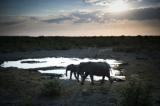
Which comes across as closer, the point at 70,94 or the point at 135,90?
the point at 135,90

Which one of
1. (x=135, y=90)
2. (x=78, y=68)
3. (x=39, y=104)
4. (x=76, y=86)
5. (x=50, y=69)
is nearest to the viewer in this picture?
(x=135, y=90)

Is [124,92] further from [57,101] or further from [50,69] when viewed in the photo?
[50,69]

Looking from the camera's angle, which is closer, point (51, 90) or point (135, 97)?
point (135, 97)

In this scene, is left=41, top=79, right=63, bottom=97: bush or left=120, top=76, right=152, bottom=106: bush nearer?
left=120, top=76, right=152, bottom=106: bush

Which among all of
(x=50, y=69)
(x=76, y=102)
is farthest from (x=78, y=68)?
(x=50, y=69)

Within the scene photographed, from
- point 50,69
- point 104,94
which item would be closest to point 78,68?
point 104,94

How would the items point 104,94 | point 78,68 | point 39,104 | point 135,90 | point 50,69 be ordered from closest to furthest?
point 135,90, point 39,104, point 104,94, point 78,68, point 50,69

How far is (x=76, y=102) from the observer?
12.6m

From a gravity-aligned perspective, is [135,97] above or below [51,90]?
below

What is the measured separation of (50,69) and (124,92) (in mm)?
14168

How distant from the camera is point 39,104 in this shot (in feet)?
40.8

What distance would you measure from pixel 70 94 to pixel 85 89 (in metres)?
1.05

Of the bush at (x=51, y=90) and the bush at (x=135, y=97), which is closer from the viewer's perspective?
the bush at (x=135, y=97)

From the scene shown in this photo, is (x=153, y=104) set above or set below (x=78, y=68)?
below
